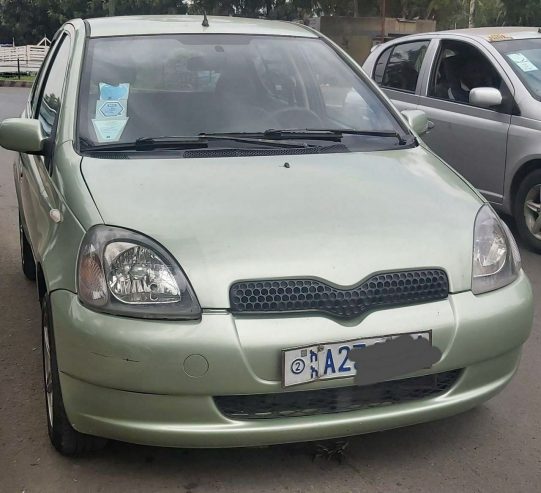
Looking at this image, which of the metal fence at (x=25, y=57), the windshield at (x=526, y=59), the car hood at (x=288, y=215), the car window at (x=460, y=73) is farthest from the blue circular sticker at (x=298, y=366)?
the metal fence at (x=25, y=57)

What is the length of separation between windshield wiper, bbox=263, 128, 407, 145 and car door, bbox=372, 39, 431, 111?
3146 millimetres

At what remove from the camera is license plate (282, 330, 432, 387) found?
2.33m

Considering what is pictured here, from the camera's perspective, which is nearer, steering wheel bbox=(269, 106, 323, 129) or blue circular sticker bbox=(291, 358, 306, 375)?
blue circular sticker bbox=(291, 358, 306, 375)

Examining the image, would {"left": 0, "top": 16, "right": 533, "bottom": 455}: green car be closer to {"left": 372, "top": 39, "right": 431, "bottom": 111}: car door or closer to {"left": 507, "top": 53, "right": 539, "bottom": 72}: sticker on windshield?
{"left": 507, "top": 53, "right": 539, "bottom": 72}: sticker on windshield

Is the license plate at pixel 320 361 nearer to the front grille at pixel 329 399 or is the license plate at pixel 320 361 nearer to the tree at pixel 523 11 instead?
the front grille at pixel 329 399

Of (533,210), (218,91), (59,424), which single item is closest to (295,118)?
(218,91)

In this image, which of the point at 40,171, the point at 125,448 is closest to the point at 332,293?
the point at 125,448

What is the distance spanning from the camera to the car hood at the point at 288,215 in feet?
7.99

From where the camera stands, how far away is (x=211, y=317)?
2.34 meters

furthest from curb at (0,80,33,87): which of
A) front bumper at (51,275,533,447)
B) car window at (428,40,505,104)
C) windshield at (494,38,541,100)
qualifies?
front bumper at (51,275,533,447)

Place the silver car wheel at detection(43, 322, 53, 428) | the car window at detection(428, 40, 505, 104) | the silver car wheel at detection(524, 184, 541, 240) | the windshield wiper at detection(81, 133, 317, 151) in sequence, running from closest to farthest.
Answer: the silver car wheel at detection(43, 322, 53, 428) < the windshield wiper at detection(81, 133, 317, 151) < the silver car wheel at detection(524, 184, 541, 240) < the car window at detection(428, 40, 505, 104)

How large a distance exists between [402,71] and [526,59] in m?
1.32

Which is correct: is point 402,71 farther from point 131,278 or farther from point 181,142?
point 131,278

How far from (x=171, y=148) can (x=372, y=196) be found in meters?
0.88
